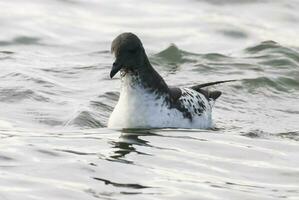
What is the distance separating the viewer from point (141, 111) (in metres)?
11.1

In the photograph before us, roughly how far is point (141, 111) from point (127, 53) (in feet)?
2.35

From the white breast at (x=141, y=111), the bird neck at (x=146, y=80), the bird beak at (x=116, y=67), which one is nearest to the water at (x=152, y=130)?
the white breast at (x=141, y=111)

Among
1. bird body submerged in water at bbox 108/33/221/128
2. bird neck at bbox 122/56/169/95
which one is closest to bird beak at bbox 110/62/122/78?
bird body submerged in water at bbox 108/33/221/128

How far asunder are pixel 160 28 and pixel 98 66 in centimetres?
326

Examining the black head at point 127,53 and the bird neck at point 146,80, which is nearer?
the black head at point 127,53

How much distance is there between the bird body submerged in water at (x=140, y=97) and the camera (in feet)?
36.4

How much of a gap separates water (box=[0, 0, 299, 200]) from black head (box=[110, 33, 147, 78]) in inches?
31.5

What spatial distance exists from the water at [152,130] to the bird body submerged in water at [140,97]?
15 cm

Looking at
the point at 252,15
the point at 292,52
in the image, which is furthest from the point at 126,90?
the point at 252,15

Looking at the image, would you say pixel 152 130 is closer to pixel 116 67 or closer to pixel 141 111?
pixel 141 111

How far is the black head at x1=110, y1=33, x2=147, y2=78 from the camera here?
11.0 m

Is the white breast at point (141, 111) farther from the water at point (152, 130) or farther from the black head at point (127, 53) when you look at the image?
the black head at point (127, 53)

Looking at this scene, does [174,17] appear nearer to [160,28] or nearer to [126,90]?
[160,28]

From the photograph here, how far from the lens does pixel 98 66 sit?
15984 mm
